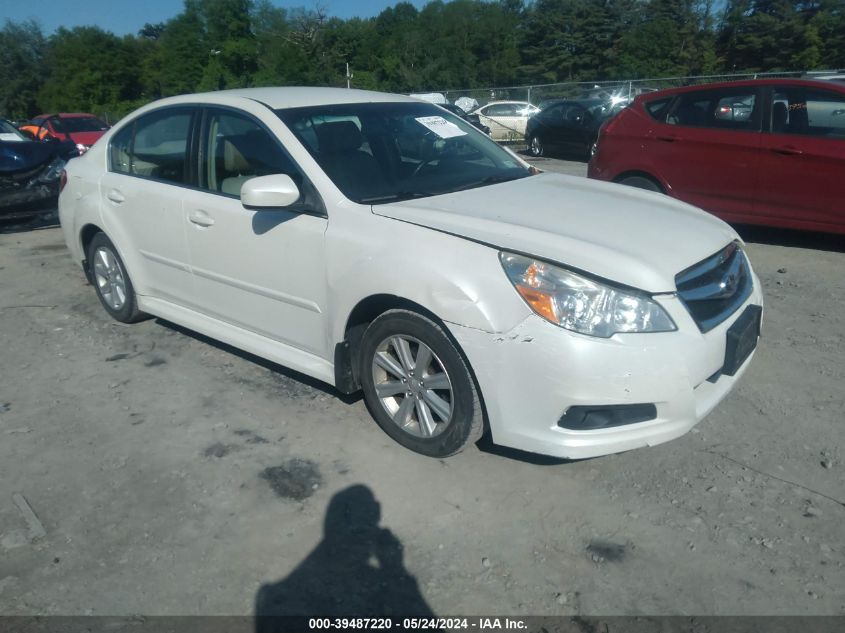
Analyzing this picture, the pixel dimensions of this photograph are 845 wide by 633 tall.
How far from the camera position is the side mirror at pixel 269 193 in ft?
11.8

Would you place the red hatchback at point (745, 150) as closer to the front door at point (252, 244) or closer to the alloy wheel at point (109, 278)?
the front door at point (252, 244)

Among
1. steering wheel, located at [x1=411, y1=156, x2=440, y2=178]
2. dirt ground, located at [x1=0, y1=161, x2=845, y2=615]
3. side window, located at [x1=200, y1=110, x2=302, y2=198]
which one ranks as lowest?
dirt ground, located at [x1=0, y1=161, x2=845, y2=615]

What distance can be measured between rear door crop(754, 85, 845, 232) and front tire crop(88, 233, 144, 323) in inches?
224

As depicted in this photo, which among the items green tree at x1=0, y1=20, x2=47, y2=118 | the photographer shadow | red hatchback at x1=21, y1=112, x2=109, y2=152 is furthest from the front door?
green tree at x1=0, y1=20, x2=47, y2=118

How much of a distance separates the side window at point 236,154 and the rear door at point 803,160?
5041 millimetres

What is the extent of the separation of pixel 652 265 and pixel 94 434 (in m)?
2.98

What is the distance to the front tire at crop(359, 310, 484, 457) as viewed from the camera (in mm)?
3242

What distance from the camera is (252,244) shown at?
13.2 ft

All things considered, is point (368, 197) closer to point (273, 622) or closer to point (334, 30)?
point (273, 622)

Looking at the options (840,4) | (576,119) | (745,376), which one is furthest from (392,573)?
(840,4)

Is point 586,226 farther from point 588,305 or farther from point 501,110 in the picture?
point 501,110

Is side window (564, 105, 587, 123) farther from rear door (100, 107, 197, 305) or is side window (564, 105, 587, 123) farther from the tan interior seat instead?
the tan interior seat

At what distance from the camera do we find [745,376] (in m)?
4.34

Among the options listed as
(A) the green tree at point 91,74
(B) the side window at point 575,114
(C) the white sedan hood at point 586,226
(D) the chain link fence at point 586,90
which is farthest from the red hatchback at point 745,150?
(A) the green tree at point 91,74
